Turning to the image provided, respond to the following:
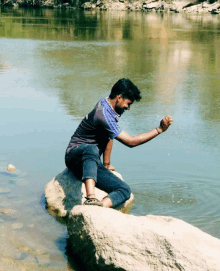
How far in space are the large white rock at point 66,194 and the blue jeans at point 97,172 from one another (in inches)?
10.3

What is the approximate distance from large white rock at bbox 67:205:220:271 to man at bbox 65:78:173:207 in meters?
0.61

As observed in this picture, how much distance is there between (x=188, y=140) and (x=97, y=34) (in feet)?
51.7

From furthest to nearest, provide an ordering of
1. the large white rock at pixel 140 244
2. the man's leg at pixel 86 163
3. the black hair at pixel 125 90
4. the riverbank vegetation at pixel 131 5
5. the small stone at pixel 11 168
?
1. the riverbank vegetation at pixel 131 5
2. the small stone at pixel 11 168
3. the black hair at pixel 125 90
4. the man's leg at pixel 86 163
5. the large white rock at pixel 140 244

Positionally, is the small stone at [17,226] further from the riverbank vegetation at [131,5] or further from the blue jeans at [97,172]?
the riverbank vegetation at [131,5]

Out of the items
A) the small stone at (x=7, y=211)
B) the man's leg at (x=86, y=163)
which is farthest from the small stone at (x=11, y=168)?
the man's leg at (x=86, y=163)

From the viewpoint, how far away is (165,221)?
4.13 m

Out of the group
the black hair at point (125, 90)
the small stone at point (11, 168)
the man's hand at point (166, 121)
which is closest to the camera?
the man's hand at point (166, 121)

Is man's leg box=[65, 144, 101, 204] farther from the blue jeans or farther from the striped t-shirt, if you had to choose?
the striped t-shirt

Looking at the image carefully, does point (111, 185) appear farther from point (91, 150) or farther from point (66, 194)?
point (66, 194)

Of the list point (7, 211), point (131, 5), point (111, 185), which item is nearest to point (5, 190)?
point (7, 211)

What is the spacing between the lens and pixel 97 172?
4.88 m

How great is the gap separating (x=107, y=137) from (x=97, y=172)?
374mm

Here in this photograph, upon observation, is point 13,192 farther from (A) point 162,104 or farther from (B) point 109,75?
(B) point 109,75

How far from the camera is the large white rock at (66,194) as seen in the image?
5086 millimetres
